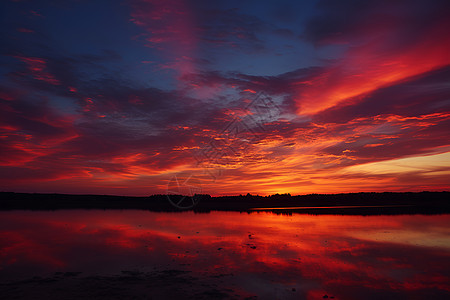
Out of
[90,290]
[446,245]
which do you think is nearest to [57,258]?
[90,290]

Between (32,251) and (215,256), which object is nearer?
(215,256)

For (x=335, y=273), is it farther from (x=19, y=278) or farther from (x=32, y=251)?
(x=32, y=251)

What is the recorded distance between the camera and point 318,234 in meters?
24.8

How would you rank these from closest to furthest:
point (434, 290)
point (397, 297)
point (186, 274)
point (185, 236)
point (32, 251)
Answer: point (397, 297), point (434, 290), point (186, 274), point (32, 251), point (185, 236)

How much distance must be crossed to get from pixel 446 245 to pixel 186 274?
56.3ft

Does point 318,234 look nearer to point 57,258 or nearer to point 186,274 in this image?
point 186,274

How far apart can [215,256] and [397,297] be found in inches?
357

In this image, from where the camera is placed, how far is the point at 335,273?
513 inches

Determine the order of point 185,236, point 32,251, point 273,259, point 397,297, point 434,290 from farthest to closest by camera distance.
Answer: point 185,236
point 32,251
point 273,259
point 434,290
point 397,297

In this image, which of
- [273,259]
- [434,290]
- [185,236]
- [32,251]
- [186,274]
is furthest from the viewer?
[185,236]

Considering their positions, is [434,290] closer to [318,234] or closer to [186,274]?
[186,274]

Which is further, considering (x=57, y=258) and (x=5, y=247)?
(x=5, y=247)

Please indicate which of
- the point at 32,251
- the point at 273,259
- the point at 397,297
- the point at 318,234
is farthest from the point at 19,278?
the point at 318,234

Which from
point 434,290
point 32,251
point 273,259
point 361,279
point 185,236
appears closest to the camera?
point 434,290
